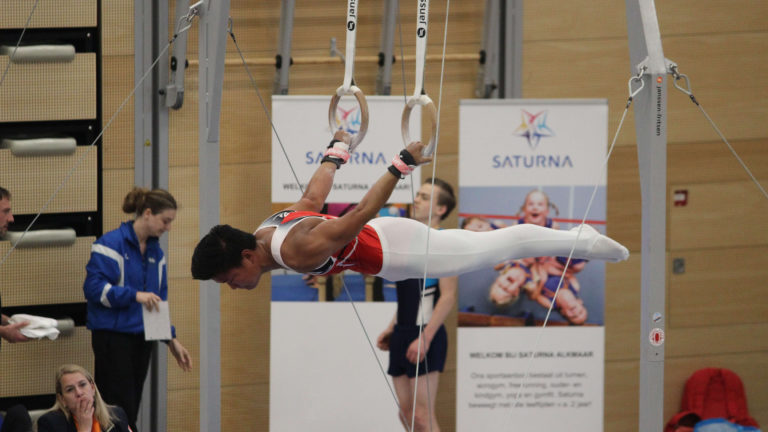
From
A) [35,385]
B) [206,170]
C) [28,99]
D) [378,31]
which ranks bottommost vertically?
[35,385]

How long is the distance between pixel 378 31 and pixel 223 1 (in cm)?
191

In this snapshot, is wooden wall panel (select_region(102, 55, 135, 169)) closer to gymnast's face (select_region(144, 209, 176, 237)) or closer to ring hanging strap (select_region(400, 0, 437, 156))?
gymnast's face (select_region(144, 209, 176, 237))

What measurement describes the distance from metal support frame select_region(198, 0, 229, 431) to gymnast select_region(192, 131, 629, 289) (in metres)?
0.76

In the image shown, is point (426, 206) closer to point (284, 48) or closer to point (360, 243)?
point (284, 48)

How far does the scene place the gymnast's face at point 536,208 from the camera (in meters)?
5.48

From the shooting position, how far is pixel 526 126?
18.0 feet

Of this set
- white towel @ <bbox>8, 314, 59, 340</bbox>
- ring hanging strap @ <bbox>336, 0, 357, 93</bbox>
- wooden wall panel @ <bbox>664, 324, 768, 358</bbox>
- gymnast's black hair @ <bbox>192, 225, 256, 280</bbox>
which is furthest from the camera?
wooden wall panel @ <bbox>664, 324, 768, 358</bbox>

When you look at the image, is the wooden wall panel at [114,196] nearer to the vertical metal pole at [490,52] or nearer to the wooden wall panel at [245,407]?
the wooden wall panel at [245,407]

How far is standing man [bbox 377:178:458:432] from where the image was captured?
530cm

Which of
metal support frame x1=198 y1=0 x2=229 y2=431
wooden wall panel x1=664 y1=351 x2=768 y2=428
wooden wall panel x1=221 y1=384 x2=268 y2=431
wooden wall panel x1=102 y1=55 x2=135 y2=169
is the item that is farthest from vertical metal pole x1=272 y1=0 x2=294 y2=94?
wooden wall panel x1=664 y1=351 x2=768 y2=428

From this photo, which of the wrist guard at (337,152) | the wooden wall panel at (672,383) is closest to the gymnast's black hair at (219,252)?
the wrist guard at (337,152)

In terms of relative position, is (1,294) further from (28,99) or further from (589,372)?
(589,372)

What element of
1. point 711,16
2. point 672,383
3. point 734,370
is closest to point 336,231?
point 672,383

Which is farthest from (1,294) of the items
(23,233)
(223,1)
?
(223,1)
